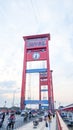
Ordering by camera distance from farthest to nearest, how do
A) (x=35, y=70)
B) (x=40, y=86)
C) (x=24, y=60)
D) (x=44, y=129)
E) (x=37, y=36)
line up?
(x=40, y=86), (x=37, y=36), (x=24, y=60), (x=35, y=70), (x=44, y=129)

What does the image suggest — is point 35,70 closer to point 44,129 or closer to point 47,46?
point 47,46

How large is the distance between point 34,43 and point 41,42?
132 centimetres

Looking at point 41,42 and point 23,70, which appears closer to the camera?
point 23,70

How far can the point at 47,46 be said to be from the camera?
32.0 metres

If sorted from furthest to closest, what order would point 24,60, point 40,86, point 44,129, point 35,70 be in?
point 40,86 < point 24,60 < point 35,70 < point 44,129

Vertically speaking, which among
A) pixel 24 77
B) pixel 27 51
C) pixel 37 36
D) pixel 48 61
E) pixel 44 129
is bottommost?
pixel 44 129

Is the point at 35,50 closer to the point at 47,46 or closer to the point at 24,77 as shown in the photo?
the point at 47,46

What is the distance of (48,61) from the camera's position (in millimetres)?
30391

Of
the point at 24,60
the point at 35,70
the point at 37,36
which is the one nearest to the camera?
the point at 35,70

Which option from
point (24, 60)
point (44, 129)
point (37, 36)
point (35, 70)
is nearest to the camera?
point (44, 129)

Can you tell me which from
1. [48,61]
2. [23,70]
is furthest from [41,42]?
[23,70]

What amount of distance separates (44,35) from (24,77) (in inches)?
352

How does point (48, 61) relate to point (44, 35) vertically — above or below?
below

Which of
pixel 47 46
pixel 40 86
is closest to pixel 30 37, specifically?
pixel 47 46
